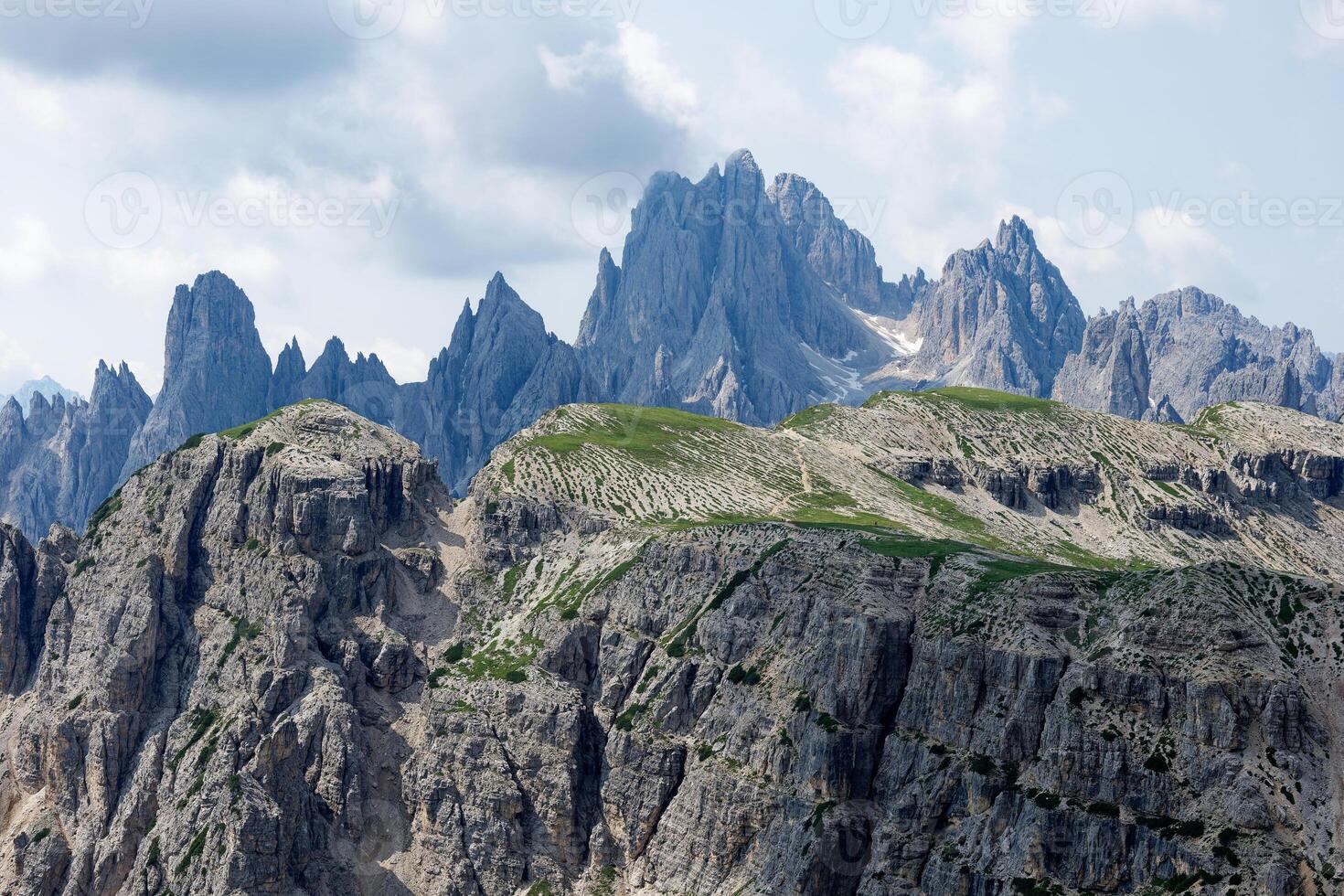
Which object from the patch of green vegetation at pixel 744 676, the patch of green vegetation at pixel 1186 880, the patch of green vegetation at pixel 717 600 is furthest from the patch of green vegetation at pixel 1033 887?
the patch of green vegetation at pixel 717 600

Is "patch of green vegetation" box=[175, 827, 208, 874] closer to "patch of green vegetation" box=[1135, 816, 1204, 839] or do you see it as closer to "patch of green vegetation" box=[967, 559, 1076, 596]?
"patch of green vegetation" box=[967, 559, 1076, 596]

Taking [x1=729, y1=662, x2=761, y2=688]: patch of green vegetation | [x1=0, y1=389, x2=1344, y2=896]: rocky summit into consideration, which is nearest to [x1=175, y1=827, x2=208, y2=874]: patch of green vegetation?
[x1=0, y1=389, x2=1344, y2=896]: rocky summit

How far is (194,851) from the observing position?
183375 millimetres

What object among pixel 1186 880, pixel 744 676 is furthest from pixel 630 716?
pixel 1186 880

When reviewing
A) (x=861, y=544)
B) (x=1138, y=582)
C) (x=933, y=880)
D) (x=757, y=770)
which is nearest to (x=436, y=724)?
(x=757, y=770)

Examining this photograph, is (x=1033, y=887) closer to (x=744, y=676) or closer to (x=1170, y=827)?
(x=1170, y=827)

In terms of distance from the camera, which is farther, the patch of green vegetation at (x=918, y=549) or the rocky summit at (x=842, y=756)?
the patch of green vegetation at (x=918, y=549)

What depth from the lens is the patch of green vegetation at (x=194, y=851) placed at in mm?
182500

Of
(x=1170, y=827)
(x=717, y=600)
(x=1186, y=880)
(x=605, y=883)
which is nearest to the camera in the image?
(x=1186, y=880)

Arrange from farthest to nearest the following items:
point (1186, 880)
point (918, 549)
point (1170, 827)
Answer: point (918, 549) < point (1170, 827) < point (1186, 880)

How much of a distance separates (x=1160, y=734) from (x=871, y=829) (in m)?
37.2

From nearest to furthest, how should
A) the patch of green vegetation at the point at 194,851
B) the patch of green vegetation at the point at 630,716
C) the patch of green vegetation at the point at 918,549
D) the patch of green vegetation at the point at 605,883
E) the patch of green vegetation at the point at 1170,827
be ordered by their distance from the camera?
the patch of green vegetation at the point at 1170,827 → the patch of green vegetation at the point at 918,549 → the patch of green vegetation at the point at 605,883 → the patch of green vegetation at the point at 194,851 → the patch of green vegetation at the point at 630,716

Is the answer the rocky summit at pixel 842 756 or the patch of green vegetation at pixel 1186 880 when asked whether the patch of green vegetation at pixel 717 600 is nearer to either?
the rocky summit at pixel 842 756

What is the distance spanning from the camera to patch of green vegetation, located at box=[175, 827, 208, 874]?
7185 inches
